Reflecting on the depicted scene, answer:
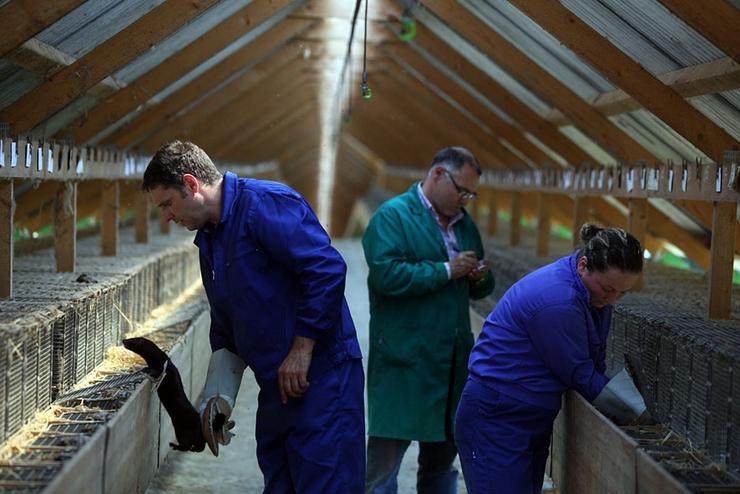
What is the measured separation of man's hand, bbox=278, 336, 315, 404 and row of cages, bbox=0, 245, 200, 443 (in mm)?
986

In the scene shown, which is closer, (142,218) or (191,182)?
(191,182)

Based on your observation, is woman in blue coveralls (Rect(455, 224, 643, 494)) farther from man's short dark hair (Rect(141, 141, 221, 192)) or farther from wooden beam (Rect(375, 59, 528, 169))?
wooden beam (Rect(375, 59, 528, 169))

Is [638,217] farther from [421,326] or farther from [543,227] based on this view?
[543,227]

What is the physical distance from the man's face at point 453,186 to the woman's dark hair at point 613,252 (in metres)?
1.40

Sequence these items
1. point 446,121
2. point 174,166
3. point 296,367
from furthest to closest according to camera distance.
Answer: point 446,121, point 296,367, point 174,166

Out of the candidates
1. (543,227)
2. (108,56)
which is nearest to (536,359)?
(108,56)

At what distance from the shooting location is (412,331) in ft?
18.0

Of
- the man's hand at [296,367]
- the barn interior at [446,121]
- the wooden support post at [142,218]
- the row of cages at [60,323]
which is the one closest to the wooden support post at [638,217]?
the barn interior at [446,121]

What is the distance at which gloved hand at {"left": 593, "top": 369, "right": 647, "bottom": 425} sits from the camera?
13.7 feet

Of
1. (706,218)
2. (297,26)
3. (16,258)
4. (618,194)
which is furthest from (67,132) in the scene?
(706,218)

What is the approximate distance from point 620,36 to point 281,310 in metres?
3.00

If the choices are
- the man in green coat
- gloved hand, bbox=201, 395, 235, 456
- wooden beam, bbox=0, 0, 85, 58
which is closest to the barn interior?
wooden beam, bbox=0, 0, 85, 58

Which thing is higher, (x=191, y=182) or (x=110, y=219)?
(x=191, y=182)

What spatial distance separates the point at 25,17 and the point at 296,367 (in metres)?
1.89
